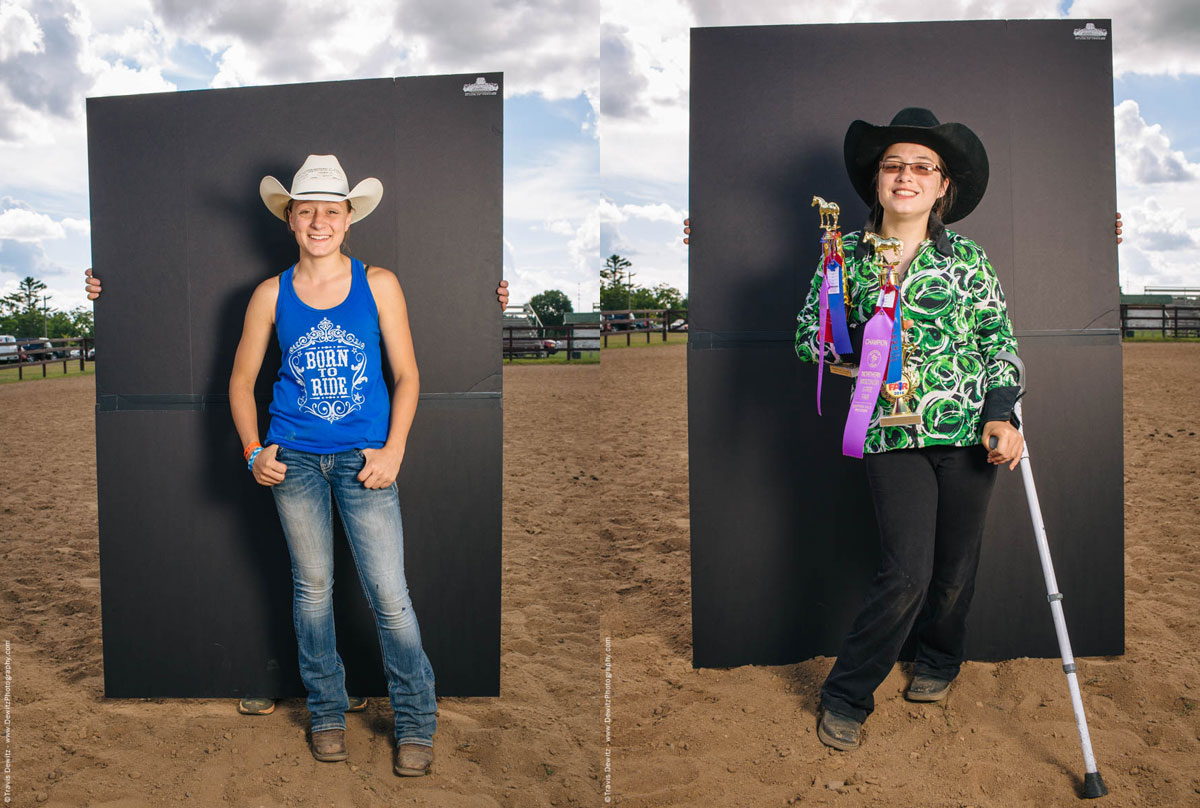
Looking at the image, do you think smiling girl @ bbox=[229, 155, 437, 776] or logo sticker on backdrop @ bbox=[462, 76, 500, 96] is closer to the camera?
smiling girl @ bbox=[229, 155, 437, 776]

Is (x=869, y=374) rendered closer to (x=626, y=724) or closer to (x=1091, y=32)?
(x=626, y=724)

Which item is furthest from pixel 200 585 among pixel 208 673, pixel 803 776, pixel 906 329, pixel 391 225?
pixel 906 329

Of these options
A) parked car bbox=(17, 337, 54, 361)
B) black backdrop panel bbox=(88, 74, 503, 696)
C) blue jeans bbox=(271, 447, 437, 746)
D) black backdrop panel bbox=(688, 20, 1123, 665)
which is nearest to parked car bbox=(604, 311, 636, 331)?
parked car bbox=(17, 337, 54, 361)

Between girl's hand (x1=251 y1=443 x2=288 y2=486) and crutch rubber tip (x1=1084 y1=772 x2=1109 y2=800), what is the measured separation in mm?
2415

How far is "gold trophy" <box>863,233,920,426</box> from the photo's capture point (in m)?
→ 2.47

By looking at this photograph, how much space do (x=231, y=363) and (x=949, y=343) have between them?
7.85ft

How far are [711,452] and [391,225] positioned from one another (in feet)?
4.61

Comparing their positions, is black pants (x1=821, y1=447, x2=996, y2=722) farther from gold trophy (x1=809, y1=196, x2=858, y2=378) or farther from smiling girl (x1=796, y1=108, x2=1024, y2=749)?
gold trophy (x1=809, y1=196, x2=858, y2=378)

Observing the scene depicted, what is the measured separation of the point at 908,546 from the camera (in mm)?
2488

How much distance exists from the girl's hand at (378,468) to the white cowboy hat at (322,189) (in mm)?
771

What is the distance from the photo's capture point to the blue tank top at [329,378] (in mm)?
2535

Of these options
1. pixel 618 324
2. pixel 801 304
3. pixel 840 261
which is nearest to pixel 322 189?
pixel 840 261

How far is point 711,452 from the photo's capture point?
320 centimetres

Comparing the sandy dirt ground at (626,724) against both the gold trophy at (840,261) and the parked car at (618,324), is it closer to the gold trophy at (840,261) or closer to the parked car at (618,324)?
the gold trophy at (840,261)
